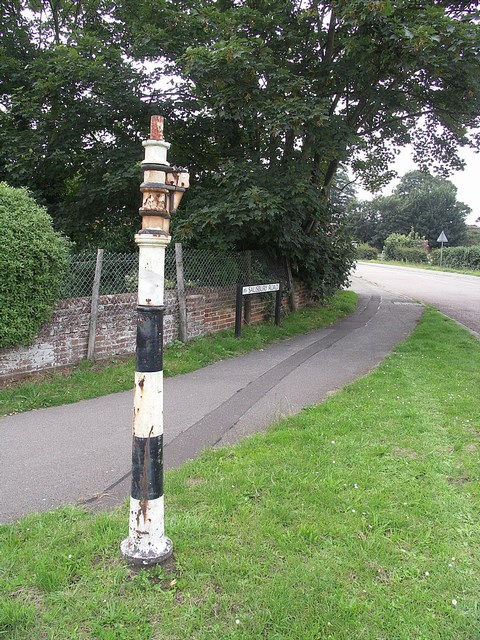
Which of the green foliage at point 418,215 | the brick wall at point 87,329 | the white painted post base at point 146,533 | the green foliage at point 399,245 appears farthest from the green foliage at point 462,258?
the white painted post base at point 146,533

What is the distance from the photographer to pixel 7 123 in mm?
9891

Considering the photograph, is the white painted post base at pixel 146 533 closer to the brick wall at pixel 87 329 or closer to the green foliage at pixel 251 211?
the brick wall at pixel 87 329

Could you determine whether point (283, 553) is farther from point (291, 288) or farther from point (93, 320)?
point (291, 288)

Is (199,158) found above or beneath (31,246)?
above

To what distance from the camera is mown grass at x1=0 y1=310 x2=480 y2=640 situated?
7.23 feet

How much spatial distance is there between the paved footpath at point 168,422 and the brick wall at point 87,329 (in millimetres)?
907

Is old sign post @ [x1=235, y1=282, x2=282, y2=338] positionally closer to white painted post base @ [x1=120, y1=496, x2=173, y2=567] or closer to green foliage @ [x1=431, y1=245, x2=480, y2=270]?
white painted post base @ [x1=120, y1=496, x2=173, y2=567]

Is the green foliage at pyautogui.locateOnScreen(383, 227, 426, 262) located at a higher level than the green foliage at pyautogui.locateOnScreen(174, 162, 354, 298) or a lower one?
higher

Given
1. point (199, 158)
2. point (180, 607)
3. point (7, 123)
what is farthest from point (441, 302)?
point (180, 607)

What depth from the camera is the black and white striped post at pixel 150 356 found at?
2.46m

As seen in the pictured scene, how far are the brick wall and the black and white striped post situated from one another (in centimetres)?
382

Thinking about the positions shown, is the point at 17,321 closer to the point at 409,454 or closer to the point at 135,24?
the point at 409,454

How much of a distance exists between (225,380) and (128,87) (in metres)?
5.88

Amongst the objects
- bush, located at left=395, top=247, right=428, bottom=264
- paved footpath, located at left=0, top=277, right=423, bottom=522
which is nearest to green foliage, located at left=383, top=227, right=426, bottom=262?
bush, located at left=395, top=247, right=428, bottom=264
